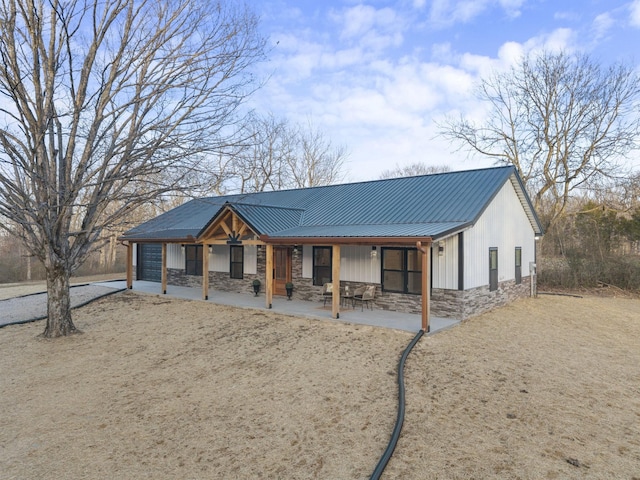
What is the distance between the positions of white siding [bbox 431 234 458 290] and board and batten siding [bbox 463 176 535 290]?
10.7 inches

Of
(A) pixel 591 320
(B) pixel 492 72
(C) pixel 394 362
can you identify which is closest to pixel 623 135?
(B) pixel 492 72

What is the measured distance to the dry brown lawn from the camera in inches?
160

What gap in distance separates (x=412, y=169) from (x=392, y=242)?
122 feet

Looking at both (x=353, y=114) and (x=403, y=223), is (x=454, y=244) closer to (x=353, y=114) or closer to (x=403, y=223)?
(x=403, y=223)

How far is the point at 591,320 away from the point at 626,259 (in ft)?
28.2

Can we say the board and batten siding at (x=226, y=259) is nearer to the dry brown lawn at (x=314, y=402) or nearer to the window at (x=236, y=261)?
the window at (x=236, y=261)

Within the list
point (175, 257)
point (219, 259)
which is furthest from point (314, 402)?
point (175, 257)

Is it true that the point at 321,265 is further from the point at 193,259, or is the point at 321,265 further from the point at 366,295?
the point at 193,259

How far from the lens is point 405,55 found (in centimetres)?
1334

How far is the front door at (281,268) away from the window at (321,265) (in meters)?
1.22

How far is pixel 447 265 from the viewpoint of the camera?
1009cm

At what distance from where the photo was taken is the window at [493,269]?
1153cm

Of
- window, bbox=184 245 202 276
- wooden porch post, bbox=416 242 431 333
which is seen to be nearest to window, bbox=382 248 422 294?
wooden porch post, bbox=416 242 431 333

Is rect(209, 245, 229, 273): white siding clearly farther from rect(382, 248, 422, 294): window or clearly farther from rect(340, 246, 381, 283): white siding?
rect(382, 248, 422, 294): window
